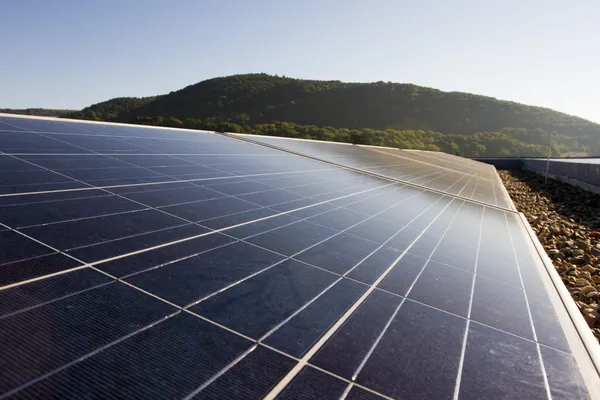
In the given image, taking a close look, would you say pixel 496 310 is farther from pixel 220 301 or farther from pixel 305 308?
pixel 220 301

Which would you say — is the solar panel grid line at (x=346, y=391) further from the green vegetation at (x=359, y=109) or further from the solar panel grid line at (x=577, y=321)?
the green vegetation at (x=359, y=109)

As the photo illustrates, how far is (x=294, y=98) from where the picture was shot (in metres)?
134

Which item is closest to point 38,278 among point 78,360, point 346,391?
point 78,360

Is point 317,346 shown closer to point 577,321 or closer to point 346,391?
point 346,391

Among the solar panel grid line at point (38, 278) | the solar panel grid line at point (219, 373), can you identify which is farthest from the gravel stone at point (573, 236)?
the solar panel grid line at point (38, 278)

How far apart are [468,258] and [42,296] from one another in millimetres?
5313

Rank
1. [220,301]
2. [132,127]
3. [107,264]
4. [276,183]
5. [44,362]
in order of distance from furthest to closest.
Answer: [132,127] → [276,183] → [107,264] → [220,301] → [44,362]

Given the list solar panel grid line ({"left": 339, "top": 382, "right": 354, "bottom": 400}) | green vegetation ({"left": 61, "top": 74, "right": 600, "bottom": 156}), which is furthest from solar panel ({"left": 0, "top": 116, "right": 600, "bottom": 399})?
green vegetation ({"left": 61, "top": 74, "right": 600, "bottom": 156})

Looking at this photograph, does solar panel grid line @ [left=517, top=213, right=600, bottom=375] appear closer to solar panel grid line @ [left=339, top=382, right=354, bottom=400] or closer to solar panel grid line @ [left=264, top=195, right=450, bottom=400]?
solar panel grid line @ [left=264, top=195, right=450, bottom=400]

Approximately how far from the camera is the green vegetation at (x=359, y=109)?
113938mm

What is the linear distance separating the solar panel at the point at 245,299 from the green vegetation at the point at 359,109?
335 ft

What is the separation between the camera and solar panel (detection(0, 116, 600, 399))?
2.28 metres

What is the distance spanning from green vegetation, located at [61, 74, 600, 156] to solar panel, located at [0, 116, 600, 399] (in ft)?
335

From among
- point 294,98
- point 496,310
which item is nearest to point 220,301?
point 496,310
